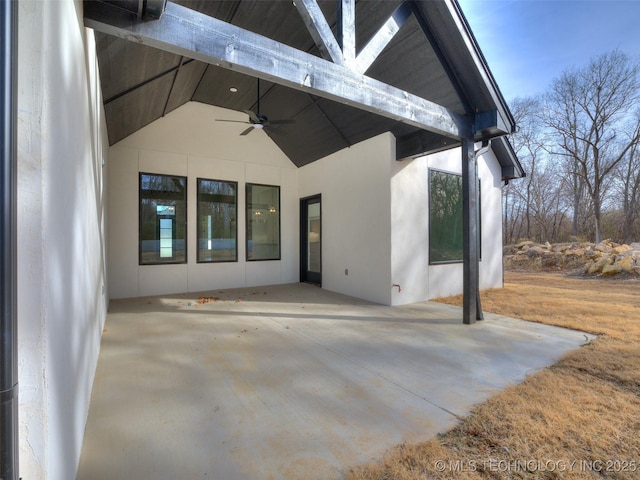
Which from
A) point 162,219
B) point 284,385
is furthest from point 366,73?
point 162,219

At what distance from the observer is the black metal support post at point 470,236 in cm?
439

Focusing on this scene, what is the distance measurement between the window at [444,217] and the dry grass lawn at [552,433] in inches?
124

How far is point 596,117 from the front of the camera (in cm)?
1503

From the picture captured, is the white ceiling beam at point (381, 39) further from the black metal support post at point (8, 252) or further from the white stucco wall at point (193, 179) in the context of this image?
the white stucco wall at point (193, 179)

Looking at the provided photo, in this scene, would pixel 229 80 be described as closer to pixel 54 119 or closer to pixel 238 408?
pixel 54 119

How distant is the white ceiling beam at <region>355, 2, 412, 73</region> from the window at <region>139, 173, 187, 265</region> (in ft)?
16.3

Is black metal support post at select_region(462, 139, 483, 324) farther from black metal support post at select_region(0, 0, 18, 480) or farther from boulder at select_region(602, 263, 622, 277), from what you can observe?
boulder at select_region(602, 263, 622, 277)

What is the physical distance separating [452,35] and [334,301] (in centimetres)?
453

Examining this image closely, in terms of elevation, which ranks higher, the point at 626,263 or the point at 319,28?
the point at 319,28

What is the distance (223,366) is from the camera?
9.59ft

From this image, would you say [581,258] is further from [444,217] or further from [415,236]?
[415,236]

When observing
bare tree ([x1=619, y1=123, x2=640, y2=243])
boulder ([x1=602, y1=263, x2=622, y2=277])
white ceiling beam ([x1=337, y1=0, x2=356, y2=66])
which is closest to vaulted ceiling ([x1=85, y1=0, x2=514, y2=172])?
white ceiling beam ([x1=337, y1=0, x2=356, y2=66])

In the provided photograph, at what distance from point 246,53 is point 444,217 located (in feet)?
17.2

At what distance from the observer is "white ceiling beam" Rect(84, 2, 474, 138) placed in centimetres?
203
